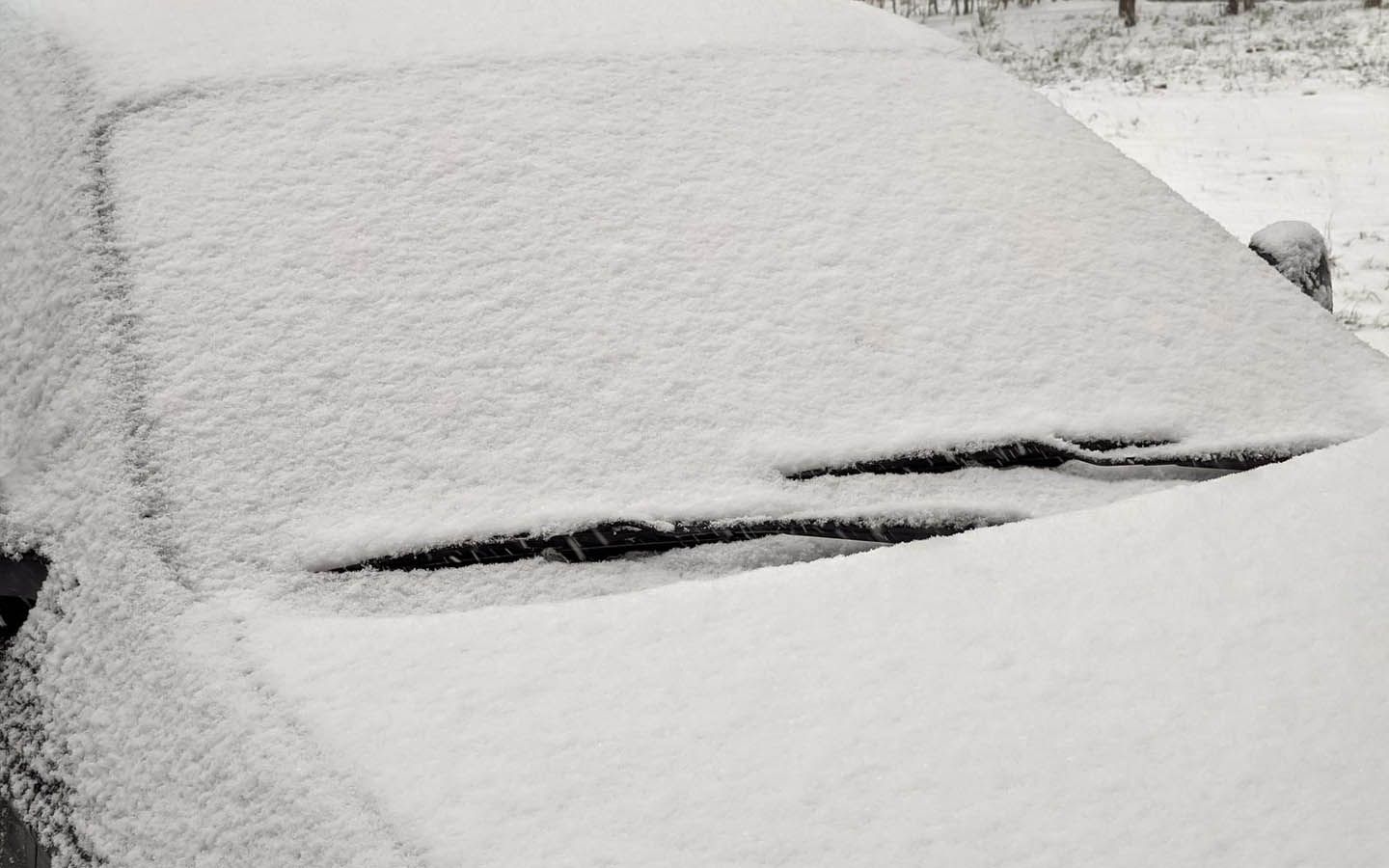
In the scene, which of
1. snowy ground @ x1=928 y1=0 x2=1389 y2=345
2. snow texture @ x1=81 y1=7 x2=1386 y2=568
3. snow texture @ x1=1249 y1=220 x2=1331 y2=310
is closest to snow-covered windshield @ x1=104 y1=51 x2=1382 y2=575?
snow texture @ x1=81 y1=7 x2=1386 y2=568

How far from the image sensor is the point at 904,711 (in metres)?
1.10

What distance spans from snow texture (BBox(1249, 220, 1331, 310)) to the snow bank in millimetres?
1020

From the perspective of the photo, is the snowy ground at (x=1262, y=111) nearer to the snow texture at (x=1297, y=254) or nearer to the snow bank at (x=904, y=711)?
the snow texture at (x=1297, y=254)

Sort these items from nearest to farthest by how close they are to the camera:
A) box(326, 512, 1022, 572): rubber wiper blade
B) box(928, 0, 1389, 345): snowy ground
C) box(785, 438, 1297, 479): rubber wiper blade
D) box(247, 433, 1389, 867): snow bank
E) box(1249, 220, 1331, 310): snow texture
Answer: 1. box(247, 433, 1389, 867): snow bank
2. box(326, 512, 1022, 572): rubber wiper blade
3. box(785, 438, 1297, 479): rubber wiper blade
4. box(1249, 220, 1331, 310): snow texture
5. box(928, 0, 1389, 345): snowy ground

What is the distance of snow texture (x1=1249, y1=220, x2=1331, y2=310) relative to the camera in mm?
2180

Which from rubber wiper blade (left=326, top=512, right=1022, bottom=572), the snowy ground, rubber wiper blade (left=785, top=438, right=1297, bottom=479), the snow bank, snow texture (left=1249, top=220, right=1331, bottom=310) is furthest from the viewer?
the snowy ground

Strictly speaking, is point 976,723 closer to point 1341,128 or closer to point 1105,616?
point 1105,616

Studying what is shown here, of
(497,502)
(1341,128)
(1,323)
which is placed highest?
(1,323)

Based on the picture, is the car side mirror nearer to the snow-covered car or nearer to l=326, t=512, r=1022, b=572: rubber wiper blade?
the snow-covered car

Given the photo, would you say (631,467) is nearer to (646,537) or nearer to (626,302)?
(646,537)

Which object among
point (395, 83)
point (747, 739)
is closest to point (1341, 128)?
point (395, 83)

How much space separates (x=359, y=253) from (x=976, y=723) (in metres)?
0.98

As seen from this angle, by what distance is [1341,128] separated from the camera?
6734 millimetres

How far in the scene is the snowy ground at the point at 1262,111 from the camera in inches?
200
